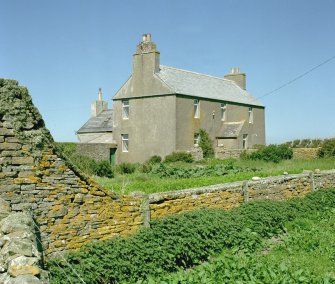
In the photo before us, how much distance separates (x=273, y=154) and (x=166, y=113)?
8.22 metres

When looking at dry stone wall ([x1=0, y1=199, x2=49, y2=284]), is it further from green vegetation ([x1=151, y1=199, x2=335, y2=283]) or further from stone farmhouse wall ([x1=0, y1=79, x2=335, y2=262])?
green vegetation ([x1=151, y1=199, x2=335, y2=283])

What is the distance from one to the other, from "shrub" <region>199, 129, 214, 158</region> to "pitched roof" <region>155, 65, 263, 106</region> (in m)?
2.94

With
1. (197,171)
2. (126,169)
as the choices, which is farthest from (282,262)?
(126,169)

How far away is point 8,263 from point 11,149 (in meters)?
2.84

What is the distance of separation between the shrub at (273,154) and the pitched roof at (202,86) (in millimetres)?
6774

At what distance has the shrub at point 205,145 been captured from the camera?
112ft

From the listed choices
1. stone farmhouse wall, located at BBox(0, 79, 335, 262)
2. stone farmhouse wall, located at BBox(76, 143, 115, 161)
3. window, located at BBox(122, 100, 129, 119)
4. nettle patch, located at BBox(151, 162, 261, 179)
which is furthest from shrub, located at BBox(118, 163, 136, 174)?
stone farmhouse wall, located at BBox(0, 79, 335, 262)

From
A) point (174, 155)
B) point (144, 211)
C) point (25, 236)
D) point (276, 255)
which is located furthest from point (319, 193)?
point (174, 155)

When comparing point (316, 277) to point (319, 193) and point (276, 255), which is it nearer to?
point (276, 255)

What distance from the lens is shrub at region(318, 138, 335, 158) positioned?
30.7 meters

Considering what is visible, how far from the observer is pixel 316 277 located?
7.64 metres

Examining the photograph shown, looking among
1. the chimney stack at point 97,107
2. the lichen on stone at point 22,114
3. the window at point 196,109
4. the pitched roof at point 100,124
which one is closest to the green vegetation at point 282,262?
the lichen on stone at point 22,114

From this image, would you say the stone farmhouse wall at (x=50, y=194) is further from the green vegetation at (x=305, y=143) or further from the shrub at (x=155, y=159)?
the green vegetation at (x=305, y=143)

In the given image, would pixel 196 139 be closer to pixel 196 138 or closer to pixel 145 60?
pixel 196 138
